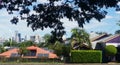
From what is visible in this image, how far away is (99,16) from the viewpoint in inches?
297

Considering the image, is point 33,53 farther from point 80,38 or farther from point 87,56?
point 87,56

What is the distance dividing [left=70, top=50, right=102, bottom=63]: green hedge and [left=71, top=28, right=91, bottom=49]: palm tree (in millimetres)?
15270

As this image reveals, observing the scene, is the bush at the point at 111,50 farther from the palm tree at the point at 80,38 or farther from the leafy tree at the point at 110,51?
the palm tree at the point at 80,38

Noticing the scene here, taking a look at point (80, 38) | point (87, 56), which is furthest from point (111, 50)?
point (80, 38)

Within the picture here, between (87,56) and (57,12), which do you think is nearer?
(57,12)

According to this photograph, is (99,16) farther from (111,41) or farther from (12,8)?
(111,41)

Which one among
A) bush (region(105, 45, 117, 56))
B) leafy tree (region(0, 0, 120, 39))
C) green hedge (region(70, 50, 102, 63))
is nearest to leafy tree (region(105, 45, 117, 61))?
bush (region(105, 45, 117, 56))

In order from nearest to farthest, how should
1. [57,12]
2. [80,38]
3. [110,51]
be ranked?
[57,12] → [110,51] → [80,38]

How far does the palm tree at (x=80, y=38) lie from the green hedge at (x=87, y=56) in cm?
1527

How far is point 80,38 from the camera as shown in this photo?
246 feet

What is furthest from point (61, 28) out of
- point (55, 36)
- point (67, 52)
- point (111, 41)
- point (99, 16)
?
point (67, 52)

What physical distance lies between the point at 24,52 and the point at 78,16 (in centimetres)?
7528

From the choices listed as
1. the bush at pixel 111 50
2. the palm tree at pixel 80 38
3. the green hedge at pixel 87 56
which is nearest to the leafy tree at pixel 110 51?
the bush at pixel 111 50

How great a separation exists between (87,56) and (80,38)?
18500 mm
